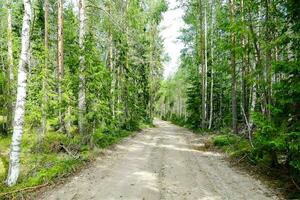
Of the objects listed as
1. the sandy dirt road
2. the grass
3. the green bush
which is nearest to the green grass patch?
the green bush

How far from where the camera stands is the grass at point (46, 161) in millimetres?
8047

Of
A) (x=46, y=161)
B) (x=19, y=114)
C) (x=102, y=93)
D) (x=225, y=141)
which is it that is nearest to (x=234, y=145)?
(x=225, y=141)

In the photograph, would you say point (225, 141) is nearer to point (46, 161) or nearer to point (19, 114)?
point (46, 161)

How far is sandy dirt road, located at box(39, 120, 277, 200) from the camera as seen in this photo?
7391 millimetres

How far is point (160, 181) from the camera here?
28.2 feet

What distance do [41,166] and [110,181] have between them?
2.39 metres

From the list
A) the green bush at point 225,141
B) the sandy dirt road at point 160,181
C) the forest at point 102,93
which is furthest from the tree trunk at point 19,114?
the green bush at point 225,141

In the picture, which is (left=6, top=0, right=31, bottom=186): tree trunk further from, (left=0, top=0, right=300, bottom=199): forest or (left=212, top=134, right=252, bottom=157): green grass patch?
(left=212, top=134, right=252, bottom=157): green grass patch

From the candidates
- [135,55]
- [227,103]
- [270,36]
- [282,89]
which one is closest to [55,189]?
[282,89]

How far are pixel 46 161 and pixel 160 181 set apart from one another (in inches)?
159

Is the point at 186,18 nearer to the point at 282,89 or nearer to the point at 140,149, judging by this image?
the point at 140,149

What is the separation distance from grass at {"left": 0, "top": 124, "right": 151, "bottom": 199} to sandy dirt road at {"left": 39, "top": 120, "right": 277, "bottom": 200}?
1.71 feet

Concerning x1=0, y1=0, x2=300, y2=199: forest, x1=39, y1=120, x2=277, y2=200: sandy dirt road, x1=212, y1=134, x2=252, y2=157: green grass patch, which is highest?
x1=0, y1=0, x2=300, y2=199: forest

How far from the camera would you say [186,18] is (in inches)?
1156
